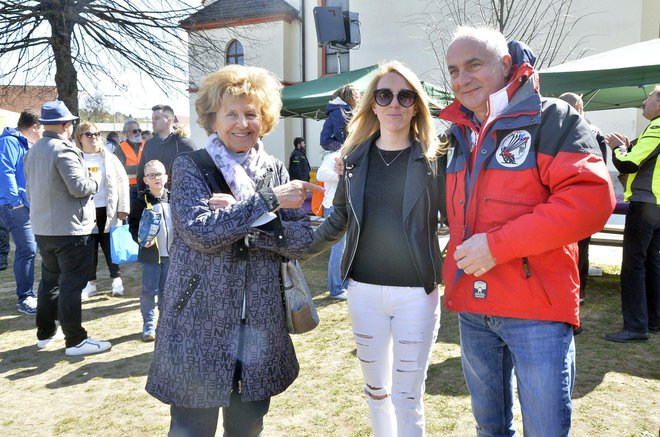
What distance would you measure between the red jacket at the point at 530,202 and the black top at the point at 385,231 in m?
0.34

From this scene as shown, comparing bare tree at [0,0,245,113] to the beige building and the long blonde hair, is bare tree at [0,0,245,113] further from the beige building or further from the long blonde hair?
the long blonde hair

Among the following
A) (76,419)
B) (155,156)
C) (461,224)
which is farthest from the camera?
(155,156)

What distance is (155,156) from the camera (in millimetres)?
5508

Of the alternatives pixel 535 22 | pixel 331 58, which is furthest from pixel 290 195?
pixel 331 58

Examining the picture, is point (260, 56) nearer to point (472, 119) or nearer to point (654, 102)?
point (654, 102)

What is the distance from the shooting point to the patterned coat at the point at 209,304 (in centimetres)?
188

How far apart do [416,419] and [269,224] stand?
3.82ft

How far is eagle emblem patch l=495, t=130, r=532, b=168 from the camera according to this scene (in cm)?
184

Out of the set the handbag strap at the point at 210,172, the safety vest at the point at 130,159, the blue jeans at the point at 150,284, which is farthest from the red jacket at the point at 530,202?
the safety vest at the point at 130,159

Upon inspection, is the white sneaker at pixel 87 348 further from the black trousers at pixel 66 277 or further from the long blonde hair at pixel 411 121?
the long blonde hair at pixel 411 121

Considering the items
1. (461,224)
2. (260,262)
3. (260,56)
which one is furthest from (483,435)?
(260,56)

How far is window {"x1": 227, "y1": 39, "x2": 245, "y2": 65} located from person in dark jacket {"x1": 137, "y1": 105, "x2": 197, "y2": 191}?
15.2 metres

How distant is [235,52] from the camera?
20359mm

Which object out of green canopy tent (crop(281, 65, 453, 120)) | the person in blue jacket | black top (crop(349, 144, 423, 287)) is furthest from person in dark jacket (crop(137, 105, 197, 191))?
black top (crop(349, 144, 423, 287))
